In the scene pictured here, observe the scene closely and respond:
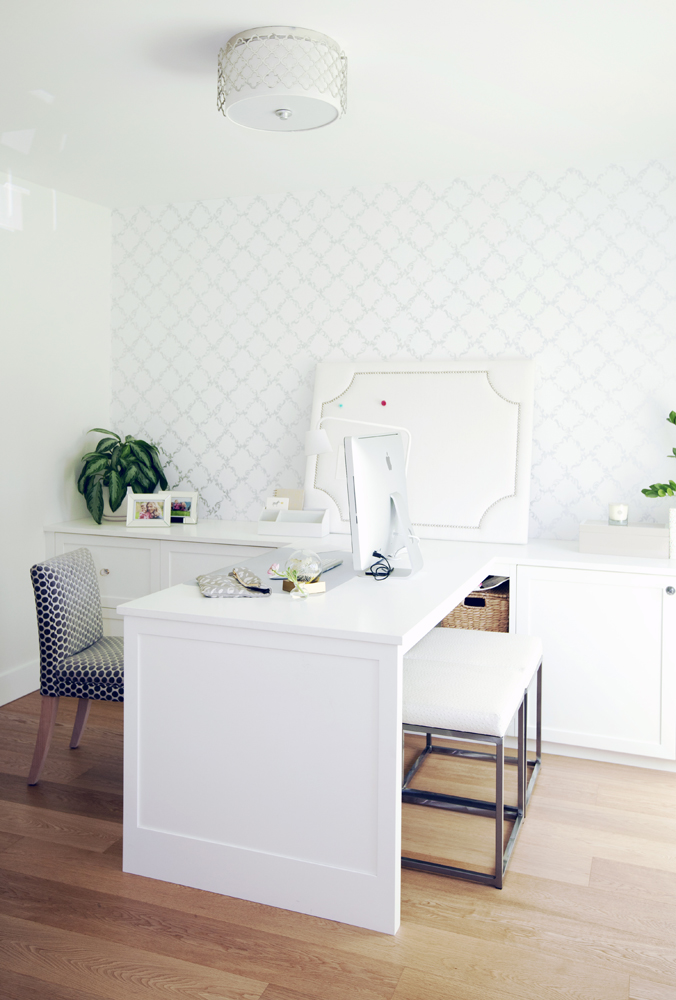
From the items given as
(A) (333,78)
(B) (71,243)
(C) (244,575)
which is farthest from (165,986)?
(B) (71,243)

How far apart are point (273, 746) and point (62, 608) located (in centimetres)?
109

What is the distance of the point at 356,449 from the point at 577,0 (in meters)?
1.32

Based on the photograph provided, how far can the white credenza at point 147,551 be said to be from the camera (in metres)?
3.60

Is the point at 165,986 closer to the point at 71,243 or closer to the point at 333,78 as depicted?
the point at 333,78

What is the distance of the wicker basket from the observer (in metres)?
3.21

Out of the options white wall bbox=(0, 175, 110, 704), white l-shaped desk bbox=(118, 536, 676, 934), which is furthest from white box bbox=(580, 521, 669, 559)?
white wall bbox=(0, 175, 110, 704)

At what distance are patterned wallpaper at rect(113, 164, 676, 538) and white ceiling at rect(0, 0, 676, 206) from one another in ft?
0.61

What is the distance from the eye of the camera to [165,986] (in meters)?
1.78

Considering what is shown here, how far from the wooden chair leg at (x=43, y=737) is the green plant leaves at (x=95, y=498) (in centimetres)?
136

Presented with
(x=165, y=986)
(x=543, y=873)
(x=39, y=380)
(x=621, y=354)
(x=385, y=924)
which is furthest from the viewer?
(x=39, y=380)

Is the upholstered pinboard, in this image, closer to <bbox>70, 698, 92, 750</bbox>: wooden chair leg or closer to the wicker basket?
the wicker basket

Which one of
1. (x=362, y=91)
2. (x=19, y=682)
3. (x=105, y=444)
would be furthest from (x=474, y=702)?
(x=105, y=444)

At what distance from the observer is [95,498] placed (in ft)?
13.0

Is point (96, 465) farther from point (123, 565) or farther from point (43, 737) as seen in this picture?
point (43, 737)
